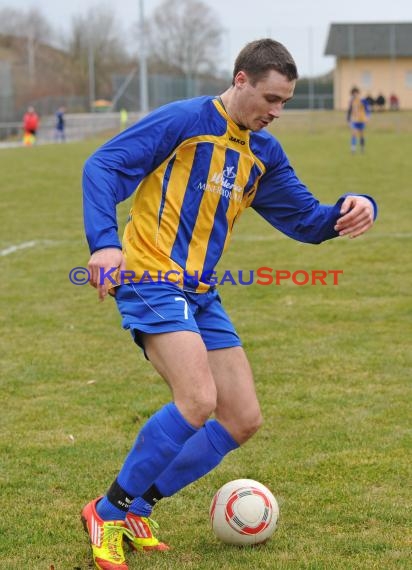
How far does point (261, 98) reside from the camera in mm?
3652

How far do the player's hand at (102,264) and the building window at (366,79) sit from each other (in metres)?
49.1

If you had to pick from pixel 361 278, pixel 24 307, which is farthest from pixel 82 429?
pixel 361 278

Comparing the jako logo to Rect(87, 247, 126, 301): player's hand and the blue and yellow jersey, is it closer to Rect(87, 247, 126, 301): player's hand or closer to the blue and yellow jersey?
the blue and yellow jersey

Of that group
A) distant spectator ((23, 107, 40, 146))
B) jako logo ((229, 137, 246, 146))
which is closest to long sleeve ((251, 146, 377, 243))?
jako logo ((229, 137, 246, 146))

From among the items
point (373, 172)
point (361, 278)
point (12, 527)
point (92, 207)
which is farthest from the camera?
point (373, 172)

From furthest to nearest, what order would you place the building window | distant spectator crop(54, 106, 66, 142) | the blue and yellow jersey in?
the building window → distant spectator crop(54, 106, 66, 142) → the blue and yellow jersey

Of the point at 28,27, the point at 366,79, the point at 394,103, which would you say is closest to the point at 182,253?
the point at 394,103

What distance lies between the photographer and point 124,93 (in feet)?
163

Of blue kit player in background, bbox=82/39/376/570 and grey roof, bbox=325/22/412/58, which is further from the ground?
grey roof, bbox=325/22/412/58

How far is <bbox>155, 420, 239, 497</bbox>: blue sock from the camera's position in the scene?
12.6ft

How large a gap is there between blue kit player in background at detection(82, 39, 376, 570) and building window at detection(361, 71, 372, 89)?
48.4 metres

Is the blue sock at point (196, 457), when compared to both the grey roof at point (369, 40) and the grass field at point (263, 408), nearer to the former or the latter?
the grass field at point (263, 408)

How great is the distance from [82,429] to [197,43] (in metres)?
48.3

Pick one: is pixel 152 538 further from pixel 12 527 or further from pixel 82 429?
pixel 82 429
